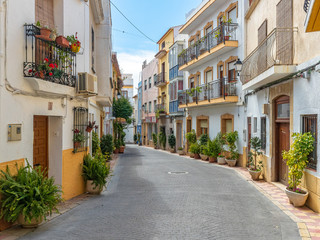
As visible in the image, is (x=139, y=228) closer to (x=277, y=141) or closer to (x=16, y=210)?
(x=16, y=210)

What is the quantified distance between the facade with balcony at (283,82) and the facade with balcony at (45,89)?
18.0ft

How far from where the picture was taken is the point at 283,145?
400 inches

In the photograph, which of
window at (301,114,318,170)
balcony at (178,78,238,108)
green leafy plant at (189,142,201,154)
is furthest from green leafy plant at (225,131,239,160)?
window at (301,114,318,170)

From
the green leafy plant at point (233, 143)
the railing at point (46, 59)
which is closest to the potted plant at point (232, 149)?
the green leafy plant at point (233, 143)

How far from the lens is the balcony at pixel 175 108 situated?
25.3m

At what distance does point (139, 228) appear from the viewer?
5789mm

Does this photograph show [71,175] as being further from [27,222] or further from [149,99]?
[149,99]

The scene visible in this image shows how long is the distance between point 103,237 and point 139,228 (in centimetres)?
77

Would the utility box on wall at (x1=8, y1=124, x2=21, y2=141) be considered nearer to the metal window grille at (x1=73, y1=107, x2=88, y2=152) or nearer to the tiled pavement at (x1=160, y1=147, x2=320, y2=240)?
the metal window grille at (x1=73, y1=107, x2=88, y2=152)

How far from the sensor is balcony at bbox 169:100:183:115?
83.0ft

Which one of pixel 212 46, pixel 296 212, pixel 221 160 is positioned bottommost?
pixel 296 212

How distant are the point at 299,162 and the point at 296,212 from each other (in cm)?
118

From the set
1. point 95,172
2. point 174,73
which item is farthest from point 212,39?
point 95,172

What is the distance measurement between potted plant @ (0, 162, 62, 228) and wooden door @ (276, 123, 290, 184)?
744 centimetres
